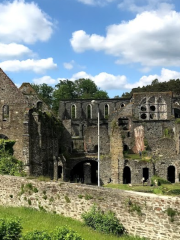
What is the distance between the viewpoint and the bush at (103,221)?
12.2 metres

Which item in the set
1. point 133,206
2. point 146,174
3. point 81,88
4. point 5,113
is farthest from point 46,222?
point 81,88

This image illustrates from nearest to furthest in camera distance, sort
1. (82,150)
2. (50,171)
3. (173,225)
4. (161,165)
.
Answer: (173,225)
(50,171)
(161,165)
(82,150)

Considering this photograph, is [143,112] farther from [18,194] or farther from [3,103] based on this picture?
[18,194]

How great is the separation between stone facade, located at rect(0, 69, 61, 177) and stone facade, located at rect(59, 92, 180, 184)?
1108cm

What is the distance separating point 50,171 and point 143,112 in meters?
28.9

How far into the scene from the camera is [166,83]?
110 metres

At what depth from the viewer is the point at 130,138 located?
Answer: 50469 mm

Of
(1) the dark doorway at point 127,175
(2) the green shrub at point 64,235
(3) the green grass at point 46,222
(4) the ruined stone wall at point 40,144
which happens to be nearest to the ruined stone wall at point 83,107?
(1) the dark doorway at point 127,175

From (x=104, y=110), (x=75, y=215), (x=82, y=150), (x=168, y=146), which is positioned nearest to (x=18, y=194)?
(x=75, y=215)

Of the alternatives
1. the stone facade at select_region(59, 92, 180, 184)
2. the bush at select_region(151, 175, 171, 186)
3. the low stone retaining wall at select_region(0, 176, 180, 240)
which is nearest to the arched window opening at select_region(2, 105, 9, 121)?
the low stone retaining wall at select_region(0, 176, 180, 240)

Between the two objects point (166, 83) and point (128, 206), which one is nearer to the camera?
point (128, 206)

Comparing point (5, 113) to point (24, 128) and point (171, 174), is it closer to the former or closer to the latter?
point (24, 128)

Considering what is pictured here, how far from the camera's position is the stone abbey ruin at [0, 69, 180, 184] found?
2950 cm

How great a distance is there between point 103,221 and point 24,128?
1716 cm
